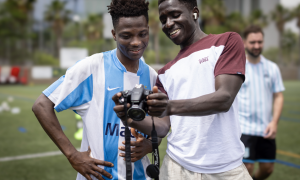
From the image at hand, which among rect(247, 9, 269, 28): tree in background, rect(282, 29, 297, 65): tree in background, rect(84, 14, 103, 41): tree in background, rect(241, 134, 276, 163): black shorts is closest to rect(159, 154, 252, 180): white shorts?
rect(241, 134, 276, 163): black shorts

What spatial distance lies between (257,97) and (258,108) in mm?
159

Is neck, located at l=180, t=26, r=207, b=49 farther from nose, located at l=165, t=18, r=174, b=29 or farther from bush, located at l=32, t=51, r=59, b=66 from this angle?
bush, located at l=32, t=51, r=59, b=66

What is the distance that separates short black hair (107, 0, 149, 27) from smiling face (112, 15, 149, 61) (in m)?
0.03

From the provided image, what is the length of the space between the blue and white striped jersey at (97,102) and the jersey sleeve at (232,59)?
76 centimetres

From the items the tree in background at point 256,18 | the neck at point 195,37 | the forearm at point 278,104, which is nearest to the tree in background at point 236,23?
the tree in background at point 256,18

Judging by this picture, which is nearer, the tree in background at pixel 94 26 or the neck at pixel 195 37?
the neck at pixel 195 37

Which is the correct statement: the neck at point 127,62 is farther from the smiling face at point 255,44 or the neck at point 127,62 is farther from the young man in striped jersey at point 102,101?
the smiling face at point 255,44

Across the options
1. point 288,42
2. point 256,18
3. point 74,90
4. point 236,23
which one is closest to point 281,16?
point 256,18

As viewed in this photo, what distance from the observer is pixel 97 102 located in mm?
2287

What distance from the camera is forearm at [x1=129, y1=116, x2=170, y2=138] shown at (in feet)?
6.73

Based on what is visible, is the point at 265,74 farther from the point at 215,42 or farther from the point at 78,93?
the point at 78,93

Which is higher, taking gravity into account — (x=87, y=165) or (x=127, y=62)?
(x=127, y=62)

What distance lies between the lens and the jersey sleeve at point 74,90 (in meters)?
2.21

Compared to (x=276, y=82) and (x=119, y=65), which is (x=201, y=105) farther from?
(x=276, y=82)
